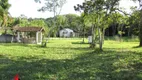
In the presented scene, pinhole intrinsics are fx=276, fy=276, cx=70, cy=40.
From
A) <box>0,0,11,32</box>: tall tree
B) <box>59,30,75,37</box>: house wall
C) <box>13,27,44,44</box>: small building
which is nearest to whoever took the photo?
<box>13,27,44,44</box>: small building

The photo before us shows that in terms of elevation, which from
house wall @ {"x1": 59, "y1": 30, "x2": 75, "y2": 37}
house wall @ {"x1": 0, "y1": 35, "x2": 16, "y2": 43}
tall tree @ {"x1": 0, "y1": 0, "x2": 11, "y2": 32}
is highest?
tall tree @ {"x1": 0, "y1": 0, "x2": 11, "y2": 32}

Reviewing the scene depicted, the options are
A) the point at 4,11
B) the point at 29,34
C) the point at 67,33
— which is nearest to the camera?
the point at 29,34

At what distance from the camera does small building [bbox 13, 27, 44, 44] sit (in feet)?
143

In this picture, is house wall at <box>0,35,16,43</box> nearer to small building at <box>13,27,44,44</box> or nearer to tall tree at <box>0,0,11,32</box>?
small building at <box>13,27,44,44</box>

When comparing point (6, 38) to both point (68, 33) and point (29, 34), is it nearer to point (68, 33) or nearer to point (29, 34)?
point (29, 34)

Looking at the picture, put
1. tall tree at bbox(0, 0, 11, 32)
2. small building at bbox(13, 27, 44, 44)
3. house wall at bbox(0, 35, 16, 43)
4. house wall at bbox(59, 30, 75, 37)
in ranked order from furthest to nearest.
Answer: house wall at bbox(59, 30, 75, 37) < tall tree at bbox(0, 0, 11, 32) < house wall at bbox(0, 35, 16, 43) < small building at bbox(13, 27, 44, 44)

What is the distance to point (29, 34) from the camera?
46.5m

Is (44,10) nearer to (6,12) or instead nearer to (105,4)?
(105,4)

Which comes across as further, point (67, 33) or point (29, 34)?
point (67, 33)

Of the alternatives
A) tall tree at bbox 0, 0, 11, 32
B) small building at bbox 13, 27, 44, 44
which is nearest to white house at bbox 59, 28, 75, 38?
tall tree at bbox 0, 0, 11, 32

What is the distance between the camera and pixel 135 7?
2462 cm

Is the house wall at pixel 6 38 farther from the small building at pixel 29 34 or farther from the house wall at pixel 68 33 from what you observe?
the house wall at pixel 68 33

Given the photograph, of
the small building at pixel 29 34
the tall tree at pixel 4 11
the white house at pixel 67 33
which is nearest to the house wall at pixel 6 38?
the small building at pixel 29 34

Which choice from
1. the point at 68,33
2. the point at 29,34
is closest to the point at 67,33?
the point at 68,33
